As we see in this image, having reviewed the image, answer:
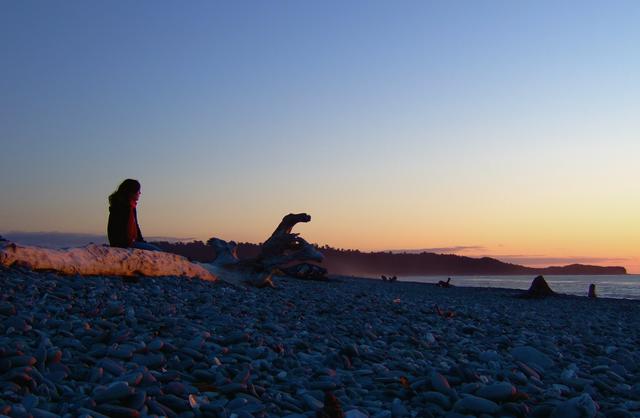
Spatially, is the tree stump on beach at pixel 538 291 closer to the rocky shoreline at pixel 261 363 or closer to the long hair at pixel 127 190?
the rocky shoreline at pixel 261 363

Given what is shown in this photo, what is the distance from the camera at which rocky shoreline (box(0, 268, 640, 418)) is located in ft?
12.0

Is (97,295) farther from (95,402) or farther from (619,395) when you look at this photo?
(619,395)

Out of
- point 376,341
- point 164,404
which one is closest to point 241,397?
point 164,404

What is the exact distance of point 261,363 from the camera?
4.70 metres


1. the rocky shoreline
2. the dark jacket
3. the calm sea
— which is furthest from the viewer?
the calm sea

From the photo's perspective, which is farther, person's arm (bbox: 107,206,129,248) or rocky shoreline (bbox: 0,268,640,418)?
person's arm (bbox: 107,206,129,248)

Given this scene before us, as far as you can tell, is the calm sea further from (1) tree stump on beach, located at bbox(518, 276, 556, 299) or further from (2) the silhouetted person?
(2) the silhouetted person

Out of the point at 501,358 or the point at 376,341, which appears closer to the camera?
the point at 501,358

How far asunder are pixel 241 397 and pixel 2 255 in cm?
588

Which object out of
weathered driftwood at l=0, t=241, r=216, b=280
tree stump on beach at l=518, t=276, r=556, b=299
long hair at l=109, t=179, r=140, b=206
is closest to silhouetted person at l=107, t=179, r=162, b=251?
long hair at l=109, t=179, r=140, b=206

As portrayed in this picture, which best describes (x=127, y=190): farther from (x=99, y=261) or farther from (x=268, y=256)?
(x=268, y=256)

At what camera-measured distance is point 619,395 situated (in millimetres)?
4770

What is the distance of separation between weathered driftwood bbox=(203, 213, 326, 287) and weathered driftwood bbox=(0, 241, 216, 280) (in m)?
0.85

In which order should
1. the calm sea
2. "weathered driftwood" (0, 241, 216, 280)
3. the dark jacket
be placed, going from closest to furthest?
"weathered driftwood" (0, 241, 216, 280)
the dark jacket
the calm sea
